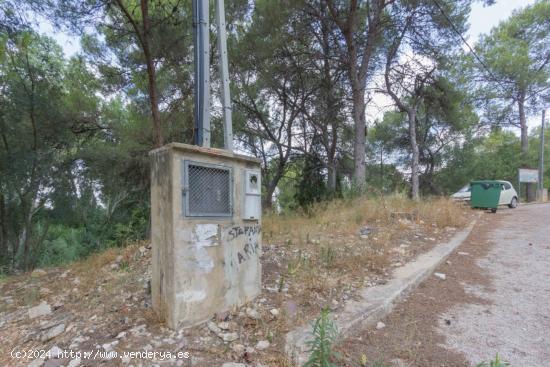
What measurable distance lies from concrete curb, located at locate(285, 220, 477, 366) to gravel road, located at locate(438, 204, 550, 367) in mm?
412

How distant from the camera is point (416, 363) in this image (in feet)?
6.58

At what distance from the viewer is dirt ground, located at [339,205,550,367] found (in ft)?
Result: 6.84

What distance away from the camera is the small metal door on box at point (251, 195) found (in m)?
2.68

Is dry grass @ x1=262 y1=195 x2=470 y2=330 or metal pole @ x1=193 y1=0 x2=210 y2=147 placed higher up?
metal pole @ x1=193 y1=0 x2=210 y2=147

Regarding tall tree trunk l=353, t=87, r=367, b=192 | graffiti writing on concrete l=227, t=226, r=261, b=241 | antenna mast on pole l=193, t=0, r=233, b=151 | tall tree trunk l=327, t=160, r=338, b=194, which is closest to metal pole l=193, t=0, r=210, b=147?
antenna mast on pole l=193, t=0, r=233, b=151

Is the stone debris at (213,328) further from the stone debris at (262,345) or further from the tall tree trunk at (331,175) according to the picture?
the tall tree trunk at (331,175)

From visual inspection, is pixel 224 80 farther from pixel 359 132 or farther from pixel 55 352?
pixel 359 132

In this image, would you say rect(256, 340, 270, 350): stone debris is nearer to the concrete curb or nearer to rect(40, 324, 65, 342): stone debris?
the concrete curb

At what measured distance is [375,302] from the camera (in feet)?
8.82

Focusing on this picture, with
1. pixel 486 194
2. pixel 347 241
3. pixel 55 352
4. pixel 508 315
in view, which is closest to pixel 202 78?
pixel 55 352

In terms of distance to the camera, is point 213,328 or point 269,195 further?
point 269,195

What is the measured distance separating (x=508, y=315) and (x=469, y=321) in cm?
40

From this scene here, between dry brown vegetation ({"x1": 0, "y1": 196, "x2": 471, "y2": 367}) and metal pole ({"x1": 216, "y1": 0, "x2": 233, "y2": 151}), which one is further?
metal pole ({"x1": 216, "y1": 0, "x2": 233, "y2": 151})

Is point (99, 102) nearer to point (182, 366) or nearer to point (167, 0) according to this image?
point (167, 0)
